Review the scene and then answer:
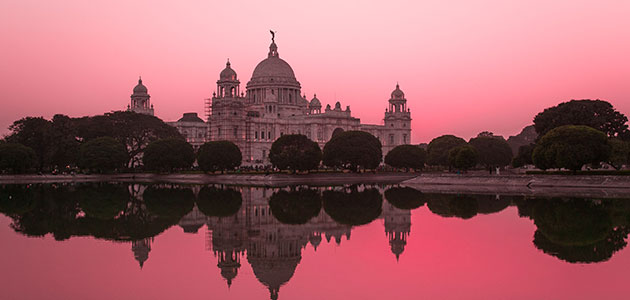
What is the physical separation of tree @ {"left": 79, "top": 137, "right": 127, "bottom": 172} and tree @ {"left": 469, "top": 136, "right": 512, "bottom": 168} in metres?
48.0

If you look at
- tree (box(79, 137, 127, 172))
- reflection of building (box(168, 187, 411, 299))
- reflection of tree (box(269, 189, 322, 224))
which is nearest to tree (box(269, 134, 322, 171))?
tree (box(79, 137, 127, 172))

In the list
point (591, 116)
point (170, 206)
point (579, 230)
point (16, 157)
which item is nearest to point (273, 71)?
point (16, 157)

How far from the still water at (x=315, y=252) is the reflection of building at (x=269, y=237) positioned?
0.16 feet

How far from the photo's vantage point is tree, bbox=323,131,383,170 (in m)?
75.0

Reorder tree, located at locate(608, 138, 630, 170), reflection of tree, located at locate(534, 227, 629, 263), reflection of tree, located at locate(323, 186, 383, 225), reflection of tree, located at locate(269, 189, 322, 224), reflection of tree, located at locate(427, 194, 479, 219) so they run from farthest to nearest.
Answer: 1. tree, located at locate(608, 138, 630, 170)
2. reflection of tree, located at locate(427, 194, 479, 219)
3. reflection of tree, located at locate(269, 189, 322, 224)
4. reflection of tree, located at locate(323, 186, 383, 225)
5. reflection of tree, located at locate(534, 227, 629, 263)

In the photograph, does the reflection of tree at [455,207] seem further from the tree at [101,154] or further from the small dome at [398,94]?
the small dome at [398,94]

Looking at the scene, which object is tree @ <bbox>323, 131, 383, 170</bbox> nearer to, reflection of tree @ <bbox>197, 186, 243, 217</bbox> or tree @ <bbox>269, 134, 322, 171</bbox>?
tree @ <bbox>269, 134, 322, 171</bbox>

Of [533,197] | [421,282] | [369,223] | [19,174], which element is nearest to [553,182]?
[533,197]

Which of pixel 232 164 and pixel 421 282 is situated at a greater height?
pixel 232 164

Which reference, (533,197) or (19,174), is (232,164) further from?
(533,197)

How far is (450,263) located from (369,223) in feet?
32.6

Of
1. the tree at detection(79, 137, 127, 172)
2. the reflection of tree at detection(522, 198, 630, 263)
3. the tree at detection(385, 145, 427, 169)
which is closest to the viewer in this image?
the reflection of tree at detection(522, 198, 630, 263)

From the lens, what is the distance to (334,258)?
734 inches

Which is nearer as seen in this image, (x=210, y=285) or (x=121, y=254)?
(x=210, y=285)
